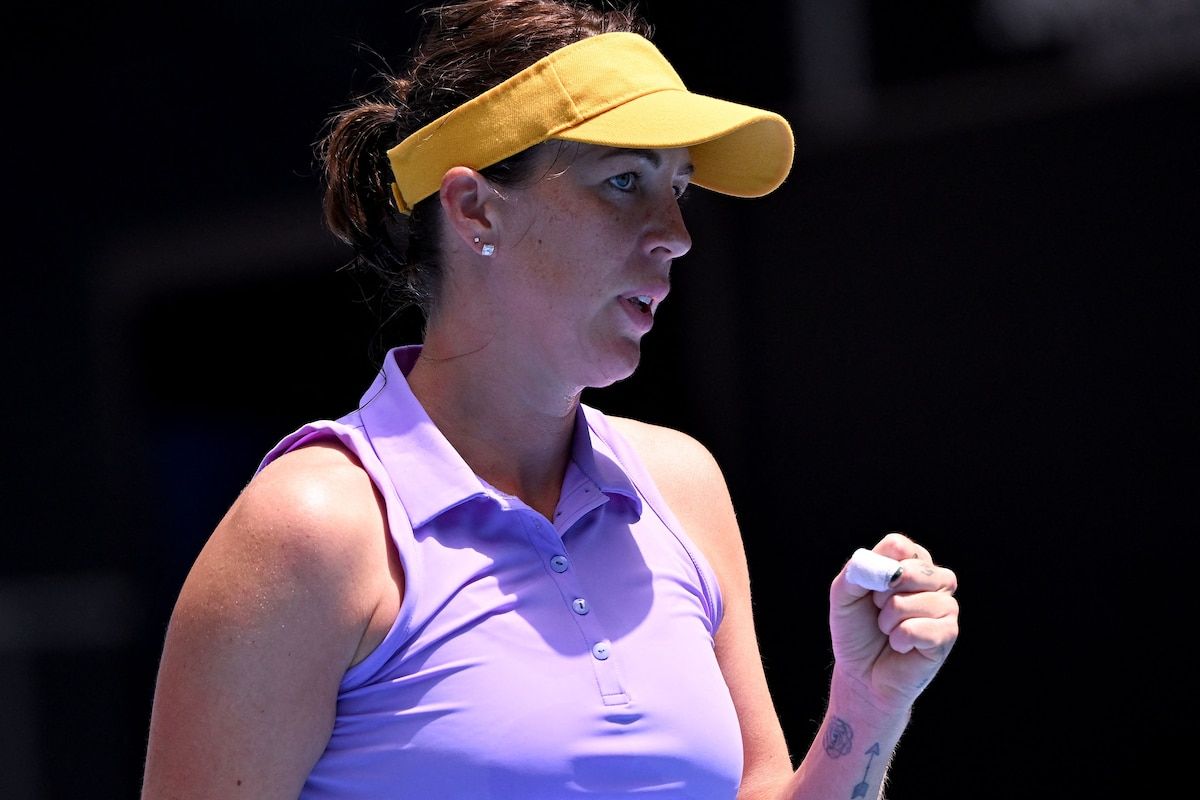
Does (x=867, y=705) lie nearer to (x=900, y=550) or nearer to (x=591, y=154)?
(x=900, y=550)

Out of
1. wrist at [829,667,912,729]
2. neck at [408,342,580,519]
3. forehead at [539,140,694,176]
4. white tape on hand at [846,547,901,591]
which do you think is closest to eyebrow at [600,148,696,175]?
forehead at [539,140,694,176]

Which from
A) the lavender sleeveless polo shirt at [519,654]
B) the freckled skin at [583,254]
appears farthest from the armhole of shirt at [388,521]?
the freckled skin at [583,254]

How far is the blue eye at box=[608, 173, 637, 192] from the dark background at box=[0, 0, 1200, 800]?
1709 mm

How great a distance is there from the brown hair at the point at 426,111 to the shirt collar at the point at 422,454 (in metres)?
0.12

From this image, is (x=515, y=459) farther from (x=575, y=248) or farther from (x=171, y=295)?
(x=171, y=295)

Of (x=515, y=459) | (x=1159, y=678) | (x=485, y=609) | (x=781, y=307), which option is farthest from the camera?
(x=781, y=307)

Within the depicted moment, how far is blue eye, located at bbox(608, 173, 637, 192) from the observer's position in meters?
1.58

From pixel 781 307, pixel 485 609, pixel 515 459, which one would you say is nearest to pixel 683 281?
pixel 781 307

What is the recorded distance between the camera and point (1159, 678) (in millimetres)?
3041

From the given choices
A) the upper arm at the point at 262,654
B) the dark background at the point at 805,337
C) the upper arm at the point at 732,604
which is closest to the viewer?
the upper arm at the point at 262,654

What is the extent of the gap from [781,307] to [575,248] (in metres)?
1.77

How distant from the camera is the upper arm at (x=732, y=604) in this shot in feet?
5.71

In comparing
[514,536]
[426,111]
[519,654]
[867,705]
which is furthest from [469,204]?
[867,705]

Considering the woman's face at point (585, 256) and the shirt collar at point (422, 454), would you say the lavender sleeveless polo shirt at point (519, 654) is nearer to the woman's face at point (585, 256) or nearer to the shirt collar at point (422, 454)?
the shirt collar at point (422, 454)
